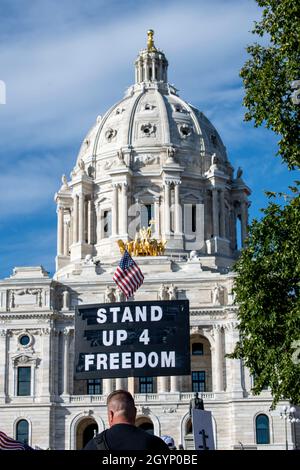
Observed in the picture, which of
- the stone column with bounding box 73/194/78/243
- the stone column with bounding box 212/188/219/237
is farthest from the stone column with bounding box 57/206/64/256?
the stone column with bounding box 212/188/219/237

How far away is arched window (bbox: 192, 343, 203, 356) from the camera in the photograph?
84.4m

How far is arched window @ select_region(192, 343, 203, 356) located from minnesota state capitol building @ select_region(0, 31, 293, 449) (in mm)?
93

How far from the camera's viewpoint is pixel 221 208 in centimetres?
10206

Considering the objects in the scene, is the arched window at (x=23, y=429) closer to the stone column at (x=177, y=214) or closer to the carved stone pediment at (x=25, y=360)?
the carved stone pediment at (x=25, y=360)

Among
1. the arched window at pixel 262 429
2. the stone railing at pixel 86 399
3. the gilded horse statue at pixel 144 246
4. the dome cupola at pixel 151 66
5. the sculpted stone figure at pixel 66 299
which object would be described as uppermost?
the dome cupola at pixel 151 66

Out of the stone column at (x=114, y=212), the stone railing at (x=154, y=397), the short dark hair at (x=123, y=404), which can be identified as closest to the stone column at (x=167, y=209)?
the stone column at (x=114, y=212)

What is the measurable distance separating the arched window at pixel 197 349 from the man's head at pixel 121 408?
75598 millimetres

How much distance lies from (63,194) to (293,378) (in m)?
78.1

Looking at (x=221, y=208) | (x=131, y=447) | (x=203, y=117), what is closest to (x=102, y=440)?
(x=131, y=447)

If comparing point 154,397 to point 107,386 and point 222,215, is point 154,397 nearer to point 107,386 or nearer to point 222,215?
point 107,386

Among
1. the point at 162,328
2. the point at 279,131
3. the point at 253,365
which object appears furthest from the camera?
the point at 253,365

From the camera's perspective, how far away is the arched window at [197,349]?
277ft

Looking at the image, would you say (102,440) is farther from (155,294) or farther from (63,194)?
(63,194)

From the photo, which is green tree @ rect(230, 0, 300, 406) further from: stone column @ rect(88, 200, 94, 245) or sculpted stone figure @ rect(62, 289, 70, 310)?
stone column @ rect(88, 200, 94, 245)
